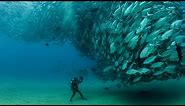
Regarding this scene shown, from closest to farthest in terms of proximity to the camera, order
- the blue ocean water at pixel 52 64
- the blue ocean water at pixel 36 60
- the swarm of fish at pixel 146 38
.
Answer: the swarm of fish at pixel 146 38 < the blue ocean water at pixel 52 64 < the blue ocean water at pixel 36 60

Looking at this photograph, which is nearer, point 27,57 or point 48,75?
point 48,75

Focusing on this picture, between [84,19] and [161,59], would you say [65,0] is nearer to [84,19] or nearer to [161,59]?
[84,19]

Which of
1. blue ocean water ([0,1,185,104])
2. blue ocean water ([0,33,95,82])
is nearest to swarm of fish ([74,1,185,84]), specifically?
blue ocean water ([0,1,185,104])

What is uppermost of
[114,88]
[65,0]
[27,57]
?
[27,57]

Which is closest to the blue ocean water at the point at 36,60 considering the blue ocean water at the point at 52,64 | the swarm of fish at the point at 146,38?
the blue ocean water at the point at 52,64

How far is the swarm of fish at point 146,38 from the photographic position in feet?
32.6

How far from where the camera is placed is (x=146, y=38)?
34.4 feet

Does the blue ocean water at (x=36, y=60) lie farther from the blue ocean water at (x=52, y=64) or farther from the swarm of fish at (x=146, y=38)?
the swarm of fish at (x=146, y=38)

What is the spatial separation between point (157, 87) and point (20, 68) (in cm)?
2358

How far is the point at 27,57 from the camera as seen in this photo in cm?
3766

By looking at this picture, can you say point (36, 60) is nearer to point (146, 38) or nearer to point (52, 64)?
point (52, 64)

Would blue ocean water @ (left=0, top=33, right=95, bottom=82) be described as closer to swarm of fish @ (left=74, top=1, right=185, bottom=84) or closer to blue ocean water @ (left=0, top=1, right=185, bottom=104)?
blue ocean water @ (left=0, top=1, right=185, bottom=104)

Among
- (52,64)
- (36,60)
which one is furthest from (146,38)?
(36,60)

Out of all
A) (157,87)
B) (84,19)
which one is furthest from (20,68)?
(157,87)
